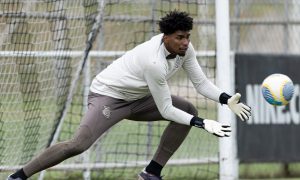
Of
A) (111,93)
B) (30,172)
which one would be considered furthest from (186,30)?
(30,172)

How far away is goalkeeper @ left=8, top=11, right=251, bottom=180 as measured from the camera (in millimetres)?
7715

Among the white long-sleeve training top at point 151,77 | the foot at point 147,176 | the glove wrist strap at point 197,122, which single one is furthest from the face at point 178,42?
the foot at point 147,176

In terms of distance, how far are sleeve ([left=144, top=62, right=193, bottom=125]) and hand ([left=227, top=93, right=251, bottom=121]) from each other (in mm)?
446

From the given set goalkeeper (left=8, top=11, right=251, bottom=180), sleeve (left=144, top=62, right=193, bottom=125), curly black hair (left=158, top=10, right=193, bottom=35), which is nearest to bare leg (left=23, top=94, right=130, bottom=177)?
goalkeeper (left=8, top=11, right=251, bottom=180)

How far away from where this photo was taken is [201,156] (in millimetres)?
10836

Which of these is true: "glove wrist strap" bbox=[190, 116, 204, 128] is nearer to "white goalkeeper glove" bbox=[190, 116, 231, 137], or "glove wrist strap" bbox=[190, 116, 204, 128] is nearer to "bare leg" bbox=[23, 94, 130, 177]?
"white goalkeeper glove" bbox=[190, 116, 231, 137]

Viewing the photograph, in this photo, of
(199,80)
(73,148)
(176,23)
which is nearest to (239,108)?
(199,80)

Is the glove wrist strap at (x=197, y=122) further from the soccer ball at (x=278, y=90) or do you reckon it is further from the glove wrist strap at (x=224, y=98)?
the soccer ball at (x=278, y=90)

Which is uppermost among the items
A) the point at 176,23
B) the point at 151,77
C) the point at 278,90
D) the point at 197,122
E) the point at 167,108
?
the point at 176,23

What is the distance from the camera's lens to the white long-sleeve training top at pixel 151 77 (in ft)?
25.3

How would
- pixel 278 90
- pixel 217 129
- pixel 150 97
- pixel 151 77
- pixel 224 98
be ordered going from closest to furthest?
1. pixel 217 129
2. pixel 151 77
3. pixel 278 90
4. pixel 224 98
5. pixel 150 97

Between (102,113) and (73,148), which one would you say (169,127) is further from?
(73,148)

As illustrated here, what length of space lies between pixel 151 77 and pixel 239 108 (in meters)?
0.88

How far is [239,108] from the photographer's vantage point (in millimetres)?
7945
